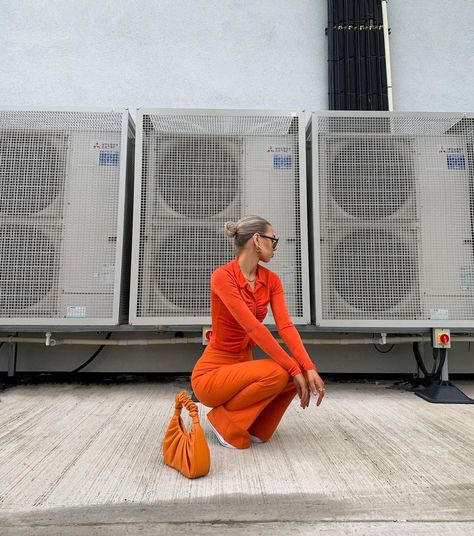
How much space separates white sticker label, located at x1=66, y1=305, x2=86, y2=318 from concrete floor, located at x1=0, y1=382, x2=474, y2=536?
0.52m

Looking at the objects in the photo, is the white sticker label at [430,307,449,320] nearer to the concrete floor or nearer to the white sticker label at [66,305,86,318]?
the concrete floor

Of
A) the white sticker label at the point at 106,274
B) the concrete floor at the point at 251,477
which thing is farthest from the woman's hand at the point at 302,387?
the white sticker label at the point at 106,274

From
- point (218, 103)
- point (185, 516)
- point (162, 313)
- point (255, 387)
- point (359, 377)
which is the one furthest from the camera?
point (218, 103)

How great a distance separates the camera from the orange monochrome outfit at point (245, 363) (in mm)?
1353

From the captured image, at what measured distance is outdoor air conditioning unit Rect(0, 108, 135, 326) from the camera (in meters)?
2.16

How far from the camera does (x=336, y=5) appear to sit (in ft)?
10.1

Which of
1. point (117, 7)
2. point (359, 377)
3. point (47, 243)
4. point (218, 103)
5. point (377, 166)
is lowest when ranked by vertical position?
point (359, 377)

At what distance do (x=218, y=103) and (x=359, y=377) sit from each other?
2.51 meters

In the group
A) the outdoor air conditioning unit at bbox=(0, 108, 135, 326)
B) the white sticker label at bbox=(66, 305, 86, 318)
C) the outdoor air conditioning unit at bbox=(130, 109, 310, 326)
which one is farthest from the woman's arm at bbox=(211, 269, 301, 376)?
the white sticker label at bbox=(66, 305, 86, 318)

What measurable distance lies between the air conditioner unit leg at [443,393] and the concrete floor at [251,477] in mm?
117

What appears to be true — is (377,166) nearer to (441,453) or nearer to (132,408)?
(441,453)

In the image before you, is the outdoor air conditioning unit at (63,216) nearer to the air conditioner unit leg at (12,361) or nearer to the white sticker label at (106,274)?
the white sticker label at (106,274)

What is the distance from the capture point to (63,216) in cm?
222

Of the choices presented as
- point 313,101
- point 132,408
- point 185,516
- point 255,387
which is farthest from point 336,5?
point 185,516
